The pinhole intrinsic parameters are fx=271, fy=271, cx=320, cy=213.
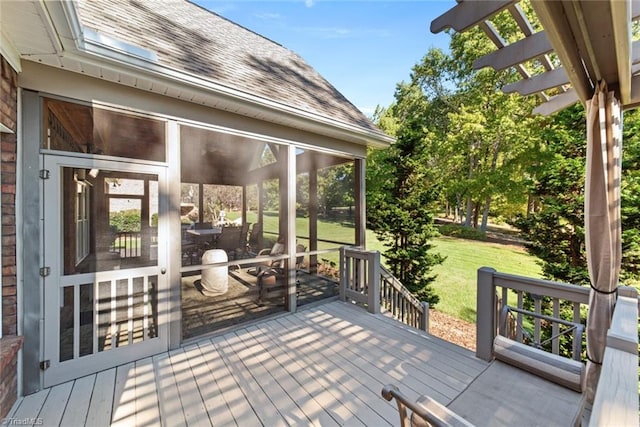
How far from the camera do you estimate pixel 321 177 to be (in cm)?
498

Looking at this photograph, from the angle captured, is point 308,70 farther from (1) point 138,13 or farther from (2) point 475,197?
(2) point 475,197

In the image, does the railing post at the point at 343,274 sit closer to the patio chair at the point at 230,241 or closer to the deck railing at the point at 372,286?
the deck railing at the point at 372,286

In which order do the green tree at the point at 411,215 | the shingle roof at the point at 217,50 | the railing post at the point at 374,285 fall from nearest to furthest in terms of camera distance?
the shingle roof at the point at 217,50 < the railing post at the point at 374,285 < the green tree at the point at 411,215

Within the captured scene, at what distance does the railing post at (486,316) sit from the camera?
2975mm

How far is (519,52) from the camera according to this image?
2.38 m

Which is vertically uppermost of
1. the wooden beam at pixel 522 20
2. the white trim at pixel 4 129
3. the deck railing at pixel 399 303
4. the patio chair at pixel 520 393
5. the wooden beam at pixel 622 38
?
the wooden beam at pixel 522 20

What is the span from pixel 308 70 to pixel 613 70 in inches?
238

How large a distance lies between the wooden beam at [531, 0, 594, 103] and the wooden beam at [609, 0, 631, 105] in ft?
0.60

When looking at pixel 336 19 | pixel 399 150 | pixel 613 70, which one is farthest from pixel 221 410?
pixel 336 19

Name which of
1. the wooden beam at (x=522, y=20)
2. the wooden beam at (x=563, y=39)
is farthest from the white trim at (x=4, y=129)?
the wooden beam at (x=522, y=20)

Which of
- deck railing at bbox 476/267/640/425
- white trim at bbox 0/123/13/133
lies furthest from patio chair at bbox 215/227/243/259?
deck railing at bbox 476/267/640/425

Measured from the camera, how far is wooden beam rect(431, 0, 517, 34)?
68.9 inches

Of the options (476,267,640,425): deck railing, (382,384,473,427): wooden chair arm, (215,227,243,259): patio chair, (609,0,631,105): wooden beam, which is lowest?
(382,384,473,427): wooden chair arm

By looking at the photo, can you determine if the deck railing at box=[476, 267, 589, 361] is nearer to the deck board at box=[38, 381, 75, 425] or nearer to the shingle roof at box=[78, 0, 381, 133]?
the shingle roof at box=[78, 0, 381, 133]
